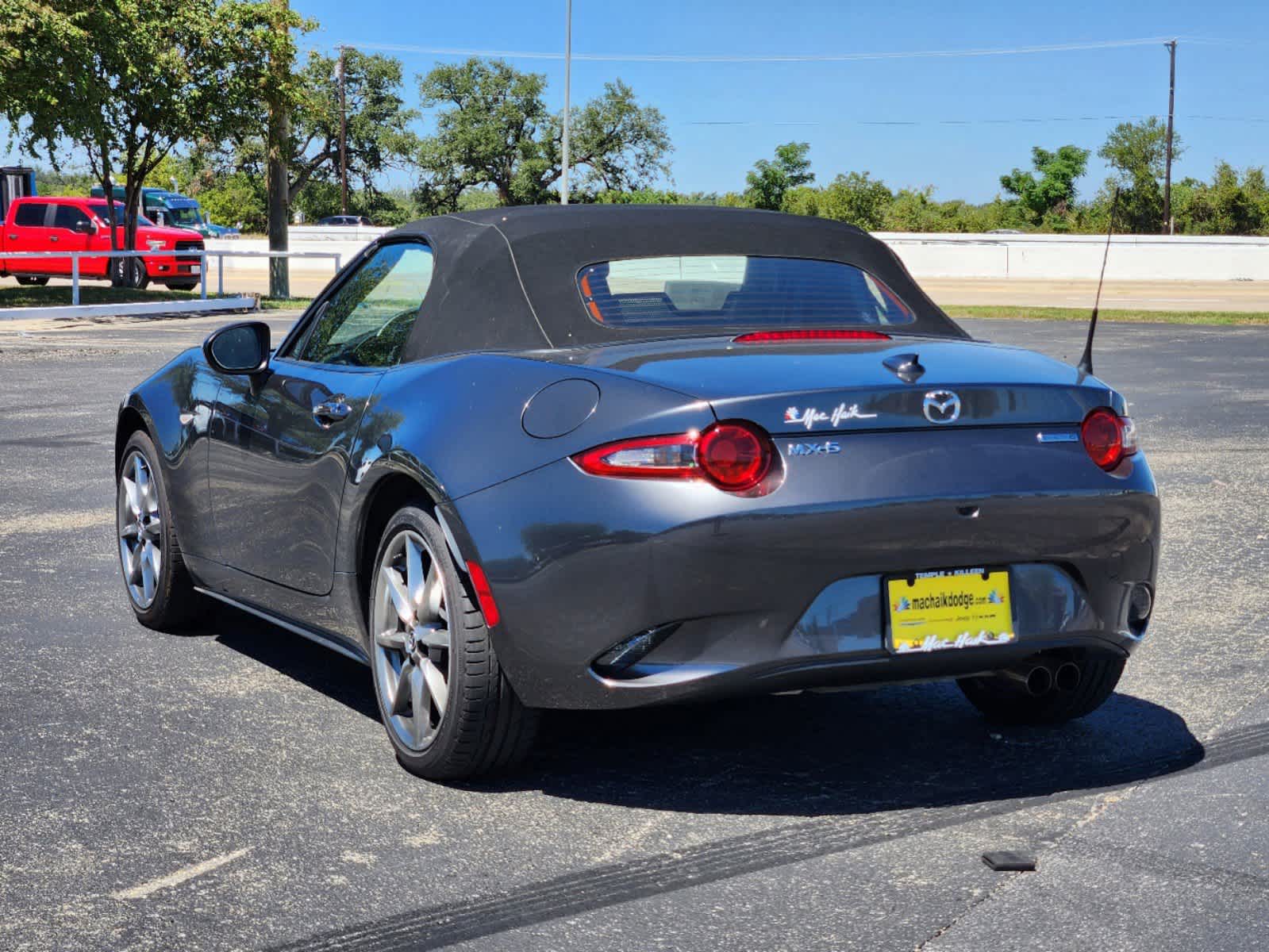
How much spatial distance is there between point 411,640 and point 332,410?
800mm

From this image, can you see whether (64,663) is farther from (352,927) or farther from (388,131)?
(388,131)

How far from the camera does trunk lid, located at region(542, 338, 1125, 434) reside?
400 centimetres

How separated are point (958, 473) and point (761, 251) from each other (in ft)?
4.53

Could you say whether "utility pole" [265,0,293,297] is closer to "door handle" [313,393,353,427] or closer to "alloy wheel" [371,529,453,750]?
"door handle" [313,393,353,427]

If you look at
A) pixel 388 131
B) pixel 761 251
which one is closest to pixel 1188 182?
pixel 388 131

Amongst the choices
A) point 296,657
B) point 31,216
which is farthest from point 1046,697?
point 31,216

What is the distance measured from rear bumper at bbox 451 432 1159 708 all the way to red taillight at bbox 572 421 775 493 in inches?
1.4

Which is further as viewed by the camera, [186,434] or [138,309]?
[138,309]

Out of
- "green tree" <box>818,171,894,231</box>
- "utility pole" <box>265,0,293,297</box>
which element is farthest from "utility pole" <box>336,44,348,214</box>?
"utility pole" <box>265,0,293,297</box>

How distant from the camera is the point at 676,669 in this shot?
399cm

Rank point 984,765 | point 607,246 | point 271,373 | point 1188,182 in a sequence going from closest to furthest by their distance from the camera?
point 984,765 → point 607,246 → point 271,373 → point 1188,182

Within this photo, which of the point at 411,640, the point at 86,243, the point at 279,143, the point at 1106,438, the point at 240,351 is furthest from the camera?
the point at 86,243

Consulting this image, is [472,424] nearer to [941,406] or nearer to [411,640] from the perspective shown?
[411,640]

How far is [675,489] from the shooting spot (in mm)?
3924
